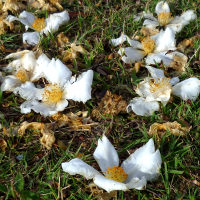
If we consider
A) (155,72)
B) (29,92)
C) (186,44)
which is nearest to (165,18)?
(186,44)

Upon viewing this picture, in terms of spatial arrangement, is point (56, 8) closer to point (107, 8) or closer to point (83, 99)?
point (107, 8)

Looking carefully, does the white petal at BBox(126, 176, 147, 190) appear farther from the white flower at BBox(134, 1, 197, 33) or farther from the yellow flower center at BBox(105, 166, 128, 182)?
the white flower at BBox(134, 1, 197, 33)

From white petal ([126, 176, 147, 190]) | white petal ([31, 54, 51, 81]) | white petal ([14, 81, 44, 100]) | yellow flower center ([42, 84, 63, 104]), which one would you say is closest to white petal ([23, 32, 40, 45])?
white petal ([31, 54, 51, 81])

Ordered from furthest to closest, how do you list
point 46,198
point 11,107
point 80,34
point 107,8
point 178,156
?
point 107,8, point 80,34, point 11,107, point 178,156, point 46,198

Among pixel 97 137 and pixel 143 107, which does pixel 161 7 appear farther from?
pixel 97 137

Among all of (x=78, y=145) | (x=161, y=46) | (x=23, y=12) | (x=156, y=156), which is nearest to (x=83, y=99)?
(x=78, y=145)
